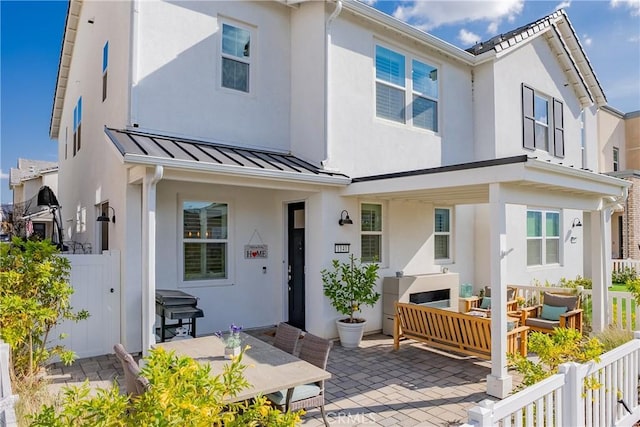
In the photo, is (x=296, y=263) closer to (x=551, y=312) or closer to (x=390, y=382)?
(x=390, y=382)

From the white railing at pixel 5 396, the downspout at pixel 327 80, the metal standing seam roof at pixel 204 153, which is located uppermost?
the downspout at pixel 327 80

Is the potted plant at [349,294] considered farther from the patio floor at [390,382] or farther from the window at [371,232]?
the window at [371,232]

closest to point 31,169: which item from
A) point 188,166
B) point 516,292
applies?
point 188,166

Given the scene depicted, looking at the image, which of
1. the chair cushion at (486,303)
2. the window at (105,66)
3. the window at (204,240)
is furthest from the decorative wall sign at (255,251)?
the chair cushion at (486,303)

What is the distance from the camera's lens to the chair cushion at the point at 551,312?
28.0ft

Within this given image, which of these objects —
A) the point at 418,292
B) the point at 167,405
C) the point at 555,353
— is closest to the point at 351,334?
the point at 418,292

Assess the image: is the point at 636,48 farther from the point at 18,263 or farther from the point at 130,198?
the point at 18,263

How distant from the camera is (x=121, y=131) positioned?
733 cm

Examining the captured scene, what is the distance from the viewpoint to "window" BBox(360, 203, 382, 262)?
920cm

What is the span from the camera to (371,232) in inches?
367

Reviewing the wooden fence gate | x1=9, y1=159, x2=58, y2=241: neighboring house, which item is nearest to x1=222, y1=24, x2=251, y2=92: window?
the wooden fence gate

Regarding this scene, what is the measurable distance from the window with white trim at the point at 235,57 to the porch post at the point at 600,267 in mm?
8117

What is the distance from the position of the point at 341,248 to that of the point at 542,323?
4.40m

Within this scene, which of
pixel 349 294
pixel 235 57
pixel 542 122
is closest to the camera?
pixel 349 294
